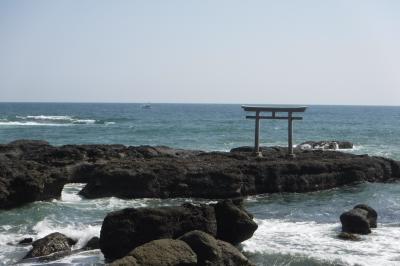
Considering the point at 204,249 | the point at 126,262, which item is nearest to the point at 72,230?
A: the point at 204,249

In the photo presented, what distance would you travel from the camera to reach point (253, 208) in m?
22.0

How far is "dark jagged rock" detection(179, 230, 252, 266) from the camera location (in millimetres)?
13016

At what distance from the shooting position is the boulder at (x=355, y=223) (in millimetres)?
17302

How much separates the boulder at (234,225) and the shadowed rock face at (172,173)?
27.1 ft

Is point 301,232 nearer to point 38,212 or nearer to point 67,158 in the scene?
point 38,212

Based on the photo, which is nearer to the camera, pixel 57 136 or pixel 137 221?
pixel 137 221

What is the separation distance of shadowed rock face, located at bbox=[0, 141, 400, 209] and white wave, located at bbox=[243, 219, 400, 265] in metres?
6.29

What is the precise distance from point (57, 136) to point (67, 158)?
1352 inches

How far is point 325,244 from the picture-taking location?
16.1 metres

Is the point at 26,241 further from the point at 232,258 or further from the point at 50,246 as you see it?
the point at 232,258

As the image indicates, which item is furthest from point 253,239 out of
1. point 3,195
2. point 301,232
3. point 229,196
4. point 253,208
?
point 3,195

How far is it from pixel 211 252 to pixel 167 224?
222 centimetres

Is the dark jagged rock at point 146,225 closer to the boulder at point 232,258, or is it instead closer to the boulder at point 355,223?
the boulder at point 232,258

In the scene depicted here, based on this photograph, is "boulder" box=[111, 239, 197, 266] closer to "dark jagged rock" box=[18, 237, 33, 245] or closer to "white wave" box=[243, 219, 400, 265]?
"white wave" box=[243, 219, 400, 265]
